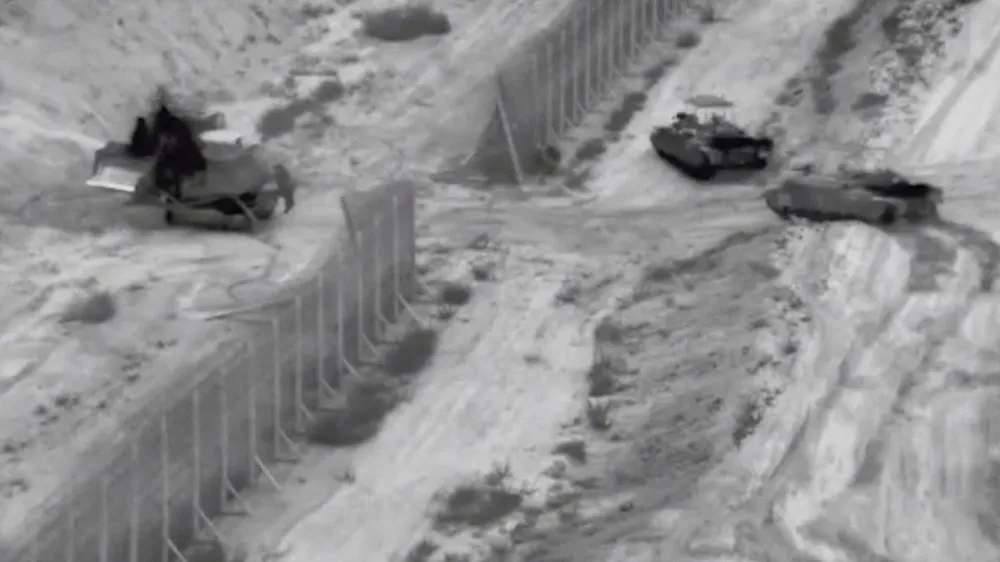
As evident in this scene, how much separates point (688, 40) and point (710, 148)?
7.82 meters

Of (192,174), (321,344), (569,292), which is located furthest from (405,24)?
(321,344)

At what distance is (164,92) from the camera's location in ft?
120

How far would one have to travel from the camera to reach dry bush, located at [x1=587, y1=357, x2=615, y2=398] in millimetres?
25891

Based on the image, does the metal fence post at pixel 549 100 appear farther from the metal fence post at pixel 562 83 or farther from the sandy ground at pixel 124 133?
the sandy ground at pixel 124 133

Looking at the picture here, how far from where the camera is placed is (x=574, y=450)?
79.3ft

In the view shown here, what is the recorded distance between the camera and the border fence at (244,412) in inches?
759

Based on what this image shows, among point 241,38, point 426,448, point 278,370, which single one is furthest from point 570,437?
point 241,38

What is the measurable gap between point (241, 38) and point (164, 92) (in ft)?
15.6

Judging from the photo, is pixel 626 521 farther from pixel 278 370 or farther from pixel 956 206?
pixel 956 206

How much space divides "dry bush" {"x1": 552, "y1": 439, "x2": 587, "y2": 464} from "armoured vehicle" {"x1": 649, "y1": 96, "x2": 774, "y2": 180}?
11.4m

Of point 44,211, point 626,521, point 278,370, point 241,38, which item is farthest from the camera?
point 241,38

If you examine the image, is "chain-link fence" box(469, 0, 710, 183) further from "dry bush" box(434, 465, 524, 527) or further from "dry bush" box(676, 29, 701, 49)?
"dry bush" box(434, 465, 524, 527)

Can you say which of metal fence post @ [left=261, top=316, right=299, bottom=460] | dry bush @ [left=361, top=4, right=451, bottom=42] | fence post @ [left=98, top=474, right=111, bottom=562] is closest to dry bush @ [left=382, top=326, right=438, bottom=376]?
metal fence post @ [left=261, top=316, right=299, bottom=460]

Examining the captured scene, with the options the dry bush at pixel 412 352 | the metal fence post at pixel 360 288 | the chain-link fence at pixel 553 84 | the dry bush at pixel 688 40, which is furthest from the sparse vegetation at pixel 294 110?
the metal fence post at pixel 360 288
